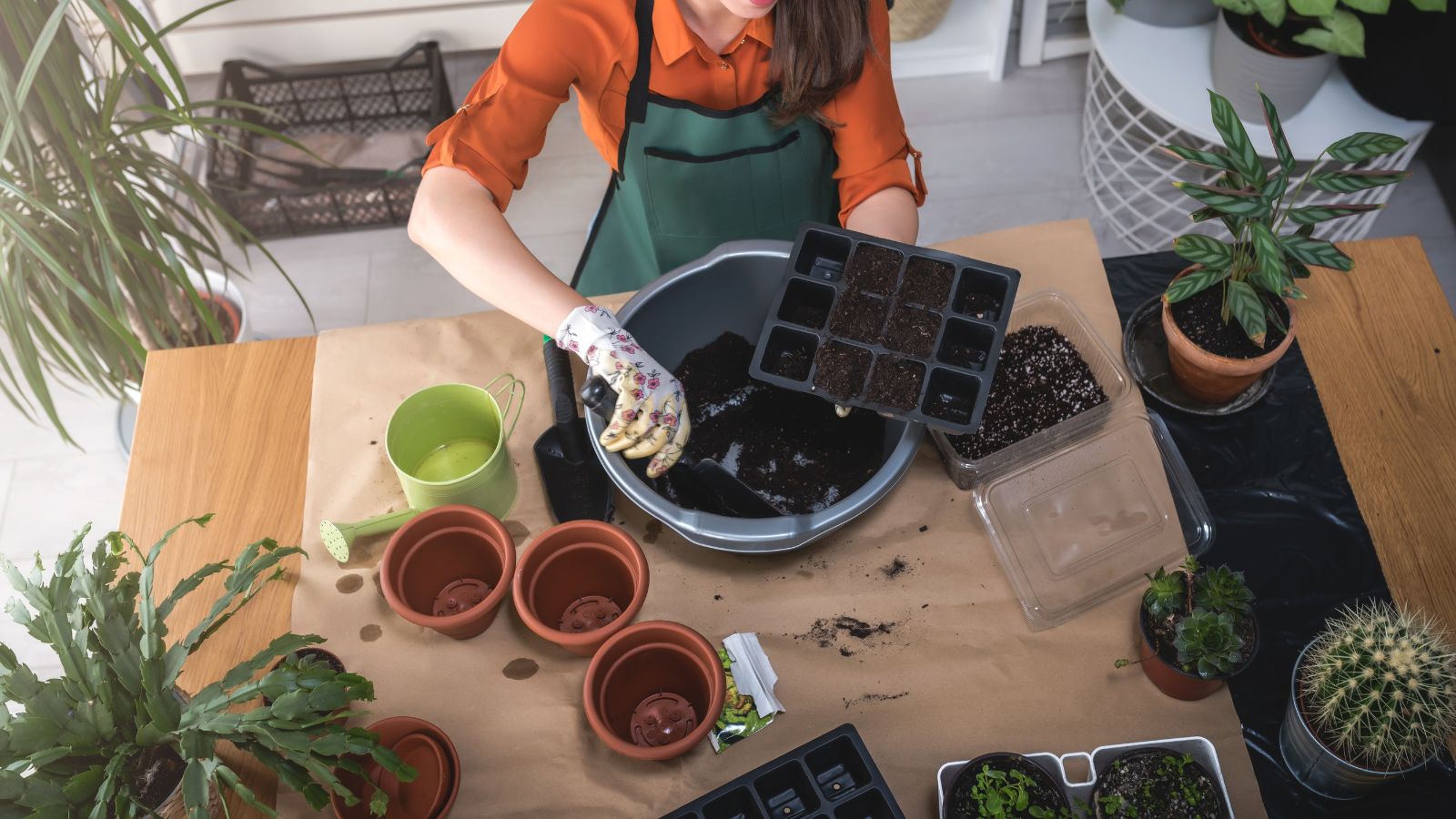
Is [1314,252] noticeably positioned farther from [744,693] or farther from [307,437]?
[307,437]

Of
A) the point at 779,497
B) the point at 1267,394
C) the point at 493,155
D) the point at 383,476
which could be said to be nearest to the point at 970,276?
the point at 779,497

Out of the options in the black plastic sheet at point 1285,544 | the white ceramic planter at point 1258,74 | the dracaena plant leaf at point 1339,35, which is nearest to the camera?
the black plastic sheet at point 1285,544

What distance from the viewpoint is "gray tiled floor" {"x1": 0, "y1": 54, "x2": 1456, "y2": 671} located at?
2.30 metres

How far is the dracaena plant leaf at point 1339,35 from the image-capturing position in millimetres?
1715

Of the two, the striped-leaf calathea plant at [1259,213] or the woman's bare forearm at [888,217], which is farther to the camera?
the woman's bare forearm at [888,217]

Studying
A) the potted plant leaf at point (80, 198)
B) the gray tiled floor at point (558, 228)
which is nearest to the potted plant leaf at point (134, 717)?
the potted plant leaf at point (80, 198)

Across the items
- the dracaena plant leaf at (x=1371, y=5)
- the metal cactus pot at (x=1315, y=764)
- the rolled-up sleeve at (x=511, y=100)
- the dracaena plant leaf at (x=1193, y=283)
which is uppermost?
the rolled-up sleeve at (x=511, y=100)

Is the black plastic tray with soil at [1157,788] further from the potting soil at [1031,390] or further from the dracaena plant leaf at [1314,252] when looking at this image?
the dracaena plant leaf at [1314,252]

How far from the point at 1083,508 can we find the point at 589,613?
24.0 inches

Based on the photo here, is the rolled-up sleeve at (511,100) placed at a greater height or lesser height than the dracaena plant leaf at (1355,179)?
greater

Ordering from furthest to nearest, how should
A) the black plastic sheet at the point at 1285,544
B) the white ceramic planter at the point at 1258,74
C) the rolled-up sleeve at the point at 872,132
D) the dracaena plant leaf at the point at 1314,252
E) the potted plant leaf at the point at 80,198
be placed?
the white ceramic planter at the point at 1258,74 → the potted plant leaf at the point at 80,198 → the rolled-up sleeve at the point at 872,132 → the dracaena plant leaf at the point at 1314,252 → the black plastic sheet at the point at 1285,544

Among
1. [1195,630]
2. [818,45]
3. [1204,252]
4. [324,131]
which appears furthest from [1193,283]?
[324,131]

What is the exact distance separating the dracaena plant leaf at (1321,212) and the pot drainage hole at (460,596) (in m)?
1.08

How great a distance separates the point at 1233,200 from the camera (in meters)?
1.25
